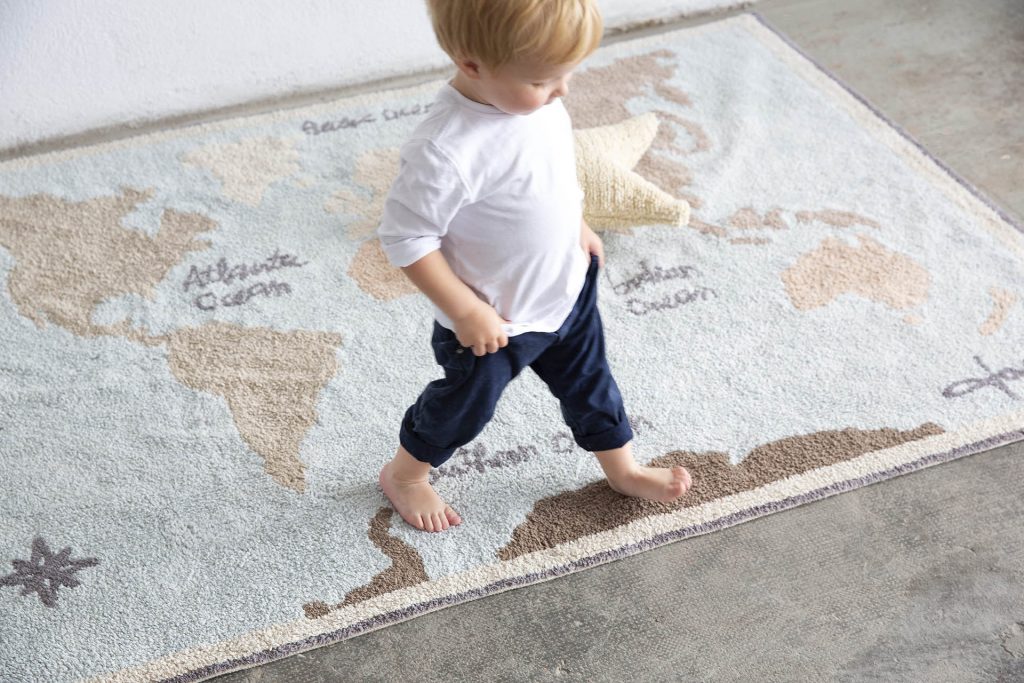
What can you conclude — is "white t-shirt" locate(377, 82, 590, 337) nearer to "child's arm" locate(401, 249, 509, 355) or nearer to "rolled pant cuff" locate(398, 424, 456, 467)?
"child's arm" locate(401, 249, 509, 355)

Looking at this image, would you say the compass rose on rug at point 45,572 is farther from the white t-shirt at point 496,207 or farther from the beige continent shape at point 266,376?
the white t-shirt at point 496,207

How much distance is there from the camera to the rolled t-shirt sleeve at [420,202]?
2.80 feet

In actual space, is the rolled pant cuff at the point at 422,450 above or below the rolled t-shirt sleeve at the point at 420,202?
below

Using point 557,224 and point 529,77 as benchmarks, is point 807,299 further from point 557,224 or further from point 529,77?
point 529,77

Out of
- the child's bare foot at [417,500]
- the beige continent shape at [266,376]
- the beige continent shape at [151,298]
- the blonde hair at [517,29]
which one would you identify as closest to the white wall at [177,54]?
the beige continent shape at [151,298]

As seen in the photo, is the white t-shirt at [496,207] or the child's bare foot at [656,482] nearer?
the white t-shirt at [496,207]

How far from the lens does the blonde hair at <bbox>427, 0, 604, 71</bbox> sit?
772 millimetres

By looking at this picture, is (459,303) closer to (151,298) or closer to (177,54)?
(151,298)

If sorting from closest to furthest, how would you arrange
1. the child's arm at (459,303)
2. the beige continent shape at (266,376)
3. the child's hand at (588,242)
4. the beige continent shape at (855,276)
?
the child's arm at (459,303) < the child's hand at (588,242) < the beige continent shape at (266,376) < the beige continent shape at (855,276)

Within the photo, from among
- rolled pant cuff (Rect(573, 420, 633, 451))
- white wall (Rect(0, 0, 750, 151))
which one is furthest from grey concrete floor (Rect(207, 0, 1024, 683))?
white wall (Rect(0, 0, 750, 151))

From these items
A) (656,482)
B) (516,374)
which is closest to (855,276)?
(656,482)

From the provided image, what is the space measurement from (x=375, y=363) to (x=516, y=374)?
1.36ft

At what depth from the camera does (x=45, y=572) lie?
1.15m

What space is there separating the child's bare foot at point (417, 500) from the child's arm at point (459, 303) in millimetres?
277
